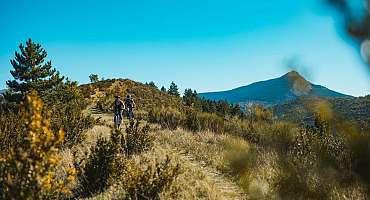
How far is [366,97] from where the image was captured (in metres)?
2.48

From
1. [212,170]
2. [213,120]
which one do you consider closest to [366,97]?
[212,170]

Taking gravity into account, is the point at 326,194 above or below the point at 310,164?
below

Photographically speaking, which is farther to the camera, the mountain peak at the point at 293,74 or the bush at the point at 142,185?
the bush at the point at 142,185

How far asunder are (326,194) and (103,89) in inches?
2615

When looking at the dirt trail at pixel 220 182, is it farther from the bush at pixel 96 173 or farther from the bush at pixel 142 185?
the bush at pixel 96 173

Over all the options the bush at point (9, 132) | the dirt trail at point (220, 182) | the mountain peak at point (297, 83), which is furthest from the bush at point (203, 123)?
the mountain peak at point (297, 83)

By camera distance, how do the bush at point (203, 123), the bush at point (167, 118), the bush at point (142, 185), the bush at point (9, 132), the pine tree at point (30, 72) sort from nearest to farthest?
the bush at point (142, 185) < the bush at point (9, 132) < the bush at point (203, 123) < the bush at point (167, 118) < the pine tree at point (30, 72)

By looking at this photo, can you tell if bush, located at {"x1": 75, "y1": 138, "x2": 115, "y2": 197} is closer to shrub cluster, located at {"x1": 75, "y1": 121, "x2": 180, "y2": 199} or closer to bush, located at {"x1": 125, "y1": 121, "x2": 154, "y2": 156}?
shrub cluster, located at {"x1": 75, "y1": 121, "x2": 180, "y2": 199}

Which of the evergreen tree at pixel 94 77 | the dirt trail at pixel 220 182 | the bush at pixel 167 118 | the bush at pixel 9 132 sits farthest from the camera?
the evergreen tree at pixel 94 77

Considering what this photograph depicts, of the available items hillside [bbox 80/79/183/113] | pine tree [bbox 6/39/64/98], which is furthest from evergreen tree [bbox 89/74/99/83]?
pine tree [bbox 6/39/64/98]

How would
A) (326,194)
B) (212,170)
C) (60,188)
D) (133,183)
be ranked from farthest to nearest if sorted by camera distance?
(212,170)
(133,183)
(60,188)
(326,194)

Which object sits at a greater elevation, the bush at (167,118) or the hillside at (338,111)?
the hillside at (338,111)

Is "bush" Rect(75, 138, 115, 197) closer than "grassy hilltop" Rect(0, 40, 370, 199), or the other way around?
"grassy hilltop" Rect(0, 40, 370, 199)

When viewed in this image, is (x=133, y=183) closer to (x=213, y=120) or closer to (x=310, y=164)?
(x=310, y=164)
